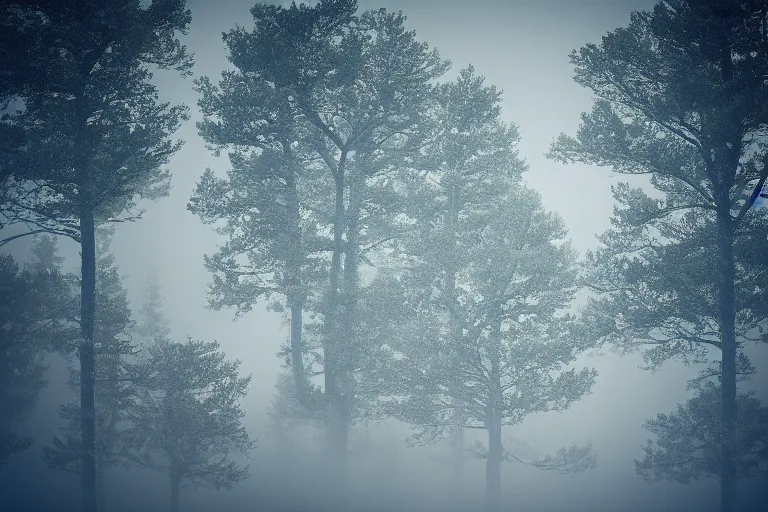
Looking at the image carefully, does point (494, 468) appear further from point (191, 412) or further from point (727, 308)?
point (191, 412)

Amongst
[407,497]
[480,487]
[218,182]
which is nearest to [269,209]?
[218,182]

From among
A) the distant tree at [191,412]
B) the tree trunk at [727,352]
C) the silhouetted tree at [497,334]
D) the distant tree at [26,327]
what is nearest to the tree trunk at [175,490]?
the distant tree at [191,412]

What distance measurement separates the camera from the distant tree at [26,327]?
12289 millimetres

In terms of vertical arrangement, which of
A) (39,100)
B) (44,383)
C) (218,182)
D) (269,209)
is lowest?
(44,383)

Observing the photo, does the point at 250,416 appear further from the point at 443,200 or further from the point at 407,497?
the point at 443,200

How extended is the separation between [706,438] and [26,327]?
76.6ft

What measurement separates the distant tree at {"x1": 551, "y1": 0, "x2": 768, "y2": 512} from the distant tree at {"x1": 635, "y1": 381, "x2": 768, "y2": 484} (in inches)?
20.6

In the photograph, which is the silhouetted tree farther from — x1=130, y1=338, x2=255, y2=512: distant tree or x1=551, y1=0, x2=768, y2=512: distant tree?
x1=130, y1=338, x2=255, y2=512: distant tree

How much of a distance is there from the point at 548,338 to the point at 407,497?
48.9ft

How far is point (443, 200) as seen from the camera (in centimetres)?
1319

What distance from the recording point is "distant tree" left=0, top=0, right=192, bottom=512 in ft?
32.6

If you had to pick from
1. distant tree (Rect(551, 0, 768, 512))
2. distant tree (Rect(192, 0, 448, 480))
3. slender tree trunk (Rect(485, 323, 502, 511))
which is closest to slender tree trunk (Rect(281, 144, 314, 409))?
distant tree (Rect(192, 0, 448, 480))

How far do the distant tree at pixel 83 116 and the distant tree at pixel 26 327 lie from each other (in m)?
2.92

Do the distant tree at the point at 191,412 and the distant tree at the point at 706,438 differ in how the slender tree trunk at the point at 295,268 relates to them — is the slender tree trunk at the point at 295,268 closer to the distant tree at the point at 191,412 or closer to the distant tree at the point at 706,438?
the distant tree at the point at 191,412
